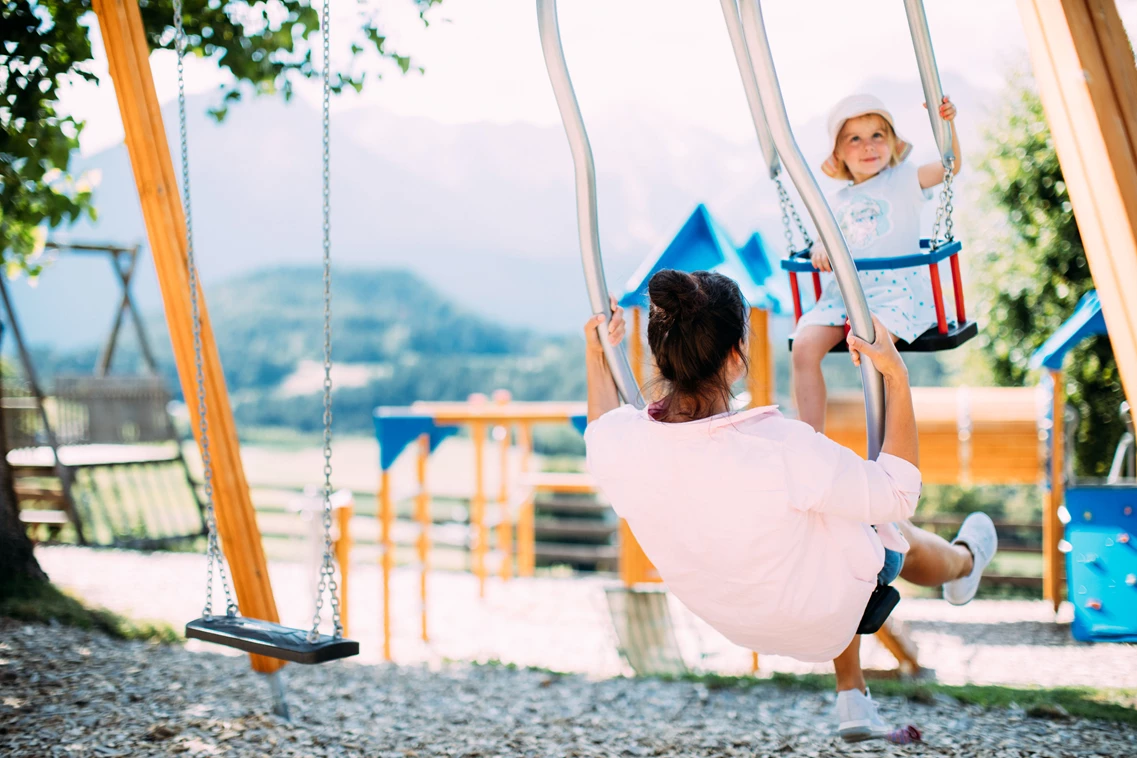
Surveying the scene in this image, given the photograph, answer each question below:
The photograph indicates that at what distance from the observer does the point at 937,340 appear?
2418mm

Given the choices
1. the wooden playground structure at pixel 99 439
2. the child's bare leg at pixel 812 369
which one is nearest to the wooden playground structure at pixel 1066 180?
the child's bare leg at pixel 812 369

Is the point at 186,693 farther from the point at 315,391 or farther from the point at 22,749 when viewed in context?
the point at 315,391

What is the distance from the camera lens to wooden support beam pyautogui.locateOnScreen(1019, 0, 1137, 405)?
193cm

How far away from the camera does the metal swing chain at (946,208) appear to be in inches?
90.7

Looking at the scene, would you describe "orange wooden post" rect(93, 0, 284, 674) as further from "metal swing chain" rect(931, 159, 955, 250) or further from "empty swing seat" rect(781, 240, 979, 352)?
"metal swing chain" rect(931, 159, 955, 250)

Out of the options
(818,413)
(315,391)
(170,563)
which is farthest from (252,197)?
(818,413)

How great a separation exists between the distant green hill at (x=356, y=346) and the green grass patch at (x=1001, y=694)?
12034 millimetres

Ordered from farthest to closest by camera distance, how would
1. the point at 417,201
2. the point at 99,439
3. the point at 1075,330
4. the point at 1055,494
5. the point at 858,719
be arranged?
the point at 417,201
the point at 99,439
the point at 1055,494
the point at 1075,330
the point at 858,719

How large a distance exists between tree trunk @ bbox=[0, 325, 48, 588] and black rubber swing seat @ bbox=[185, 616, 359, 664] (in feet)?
8.39

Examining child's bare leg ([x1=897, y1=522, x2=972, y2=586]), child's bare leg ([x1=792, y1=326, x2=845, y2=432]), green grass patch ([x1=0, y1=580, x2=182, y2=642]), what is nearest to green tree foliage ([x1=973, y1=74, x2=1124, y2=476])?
child's bare leg ([x1=897, y1=522, x2=972, y2=586])

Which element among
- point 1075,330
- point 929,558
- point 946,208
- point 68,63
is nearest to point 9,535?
point 68,63

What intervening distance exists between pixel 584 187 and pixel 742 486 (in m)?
0.91

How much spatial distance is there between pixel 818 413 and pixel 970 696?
5.40 feet

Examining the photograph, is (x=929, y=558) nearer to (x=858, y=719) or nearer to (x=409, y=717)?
(x=858, y=719)
